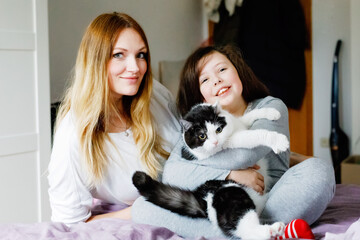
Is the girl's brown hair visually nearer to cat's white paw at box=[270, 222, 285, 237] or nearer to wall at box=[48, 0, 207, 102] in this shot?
cat's white paw at box=[270, 222, 285, 237]

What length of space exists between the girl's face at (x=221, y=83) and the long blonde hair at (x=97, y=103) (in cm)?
26

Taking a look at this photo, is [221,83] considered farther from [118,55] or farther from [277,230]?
[277,230]

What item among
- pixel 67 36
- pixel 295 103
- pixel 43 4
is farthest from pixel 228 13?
pixel 43 4

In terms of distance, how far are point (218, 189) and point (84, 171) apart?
1.84 feet

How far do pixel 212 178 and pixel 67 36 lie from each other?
1.88 metres

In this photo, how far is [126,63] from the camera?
5.61 feet

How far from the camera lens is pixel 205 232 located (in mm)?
1404

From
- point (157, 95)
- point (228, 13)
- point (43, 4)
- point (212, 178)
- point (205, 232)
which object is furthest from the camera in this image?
point (228, 13)

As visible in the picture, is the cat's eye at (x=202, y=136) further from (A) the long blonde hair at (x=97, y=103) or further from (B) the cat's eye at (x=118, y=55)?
(B) the cat's eye at (x=118, y=55)

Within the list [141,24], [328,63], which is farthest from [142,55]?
[328,63]

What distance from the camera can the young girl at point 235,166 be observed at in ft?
4.54

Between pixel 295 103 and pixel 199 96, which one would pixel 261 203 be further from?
pixel 295 103

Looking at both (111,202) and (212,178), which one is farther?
(111,202)

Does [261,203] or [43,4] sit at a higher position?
[43,4]
